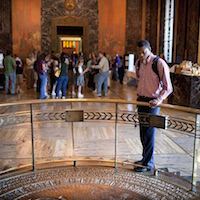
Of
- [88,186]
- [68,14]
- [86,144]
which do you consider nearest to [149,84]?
[88,186]

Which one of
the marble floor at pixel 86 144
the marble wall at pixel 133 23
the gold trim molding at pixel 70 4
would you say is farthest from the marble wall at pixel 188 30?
the gold trim molding at pixel 70 4

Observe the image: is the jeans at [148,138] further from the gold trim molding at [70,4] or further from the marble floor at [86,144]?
the gold trim molding at [70,4]

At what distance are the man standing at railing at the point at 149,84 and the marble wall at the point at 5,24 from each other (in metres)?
17.1

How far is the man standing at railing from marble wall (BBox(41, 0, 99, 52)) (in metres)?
16.8

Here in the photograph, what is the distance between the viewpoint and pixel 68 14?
20.1 m

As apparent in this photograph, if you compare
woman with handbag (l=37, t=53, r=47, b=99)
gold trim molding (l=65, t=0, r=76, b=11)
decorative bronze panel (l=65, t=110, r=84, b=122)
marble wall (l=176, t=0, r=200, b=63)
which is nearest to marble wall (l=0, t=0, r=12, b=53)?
gold trim molding (l=65, t=0, r=76, b=11)

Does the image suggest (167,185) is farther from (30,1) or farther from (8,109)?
(30,1)

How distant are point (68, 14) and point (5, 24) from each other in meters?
4.27

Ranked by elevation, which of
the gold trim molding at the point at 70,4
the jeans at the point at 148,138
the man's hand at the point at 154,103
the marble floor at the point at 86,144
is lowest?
the marble floor at the point at 86,144

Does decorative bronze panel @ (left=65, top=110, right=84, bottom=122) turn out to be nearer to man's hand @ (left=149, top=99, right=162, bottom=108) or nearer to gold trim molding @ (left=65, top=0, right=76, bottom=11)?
man's hand @ (left=149, top=99, right=162, bottom=108)

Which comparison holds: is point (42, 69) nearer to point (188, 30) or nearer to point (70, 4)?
point (188, 30)

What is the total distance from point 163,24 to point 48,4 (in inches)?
311

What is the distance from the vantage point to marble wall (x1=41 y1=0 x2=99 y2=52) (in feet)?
65.0

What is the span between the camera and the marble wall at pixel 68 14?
19.8m
